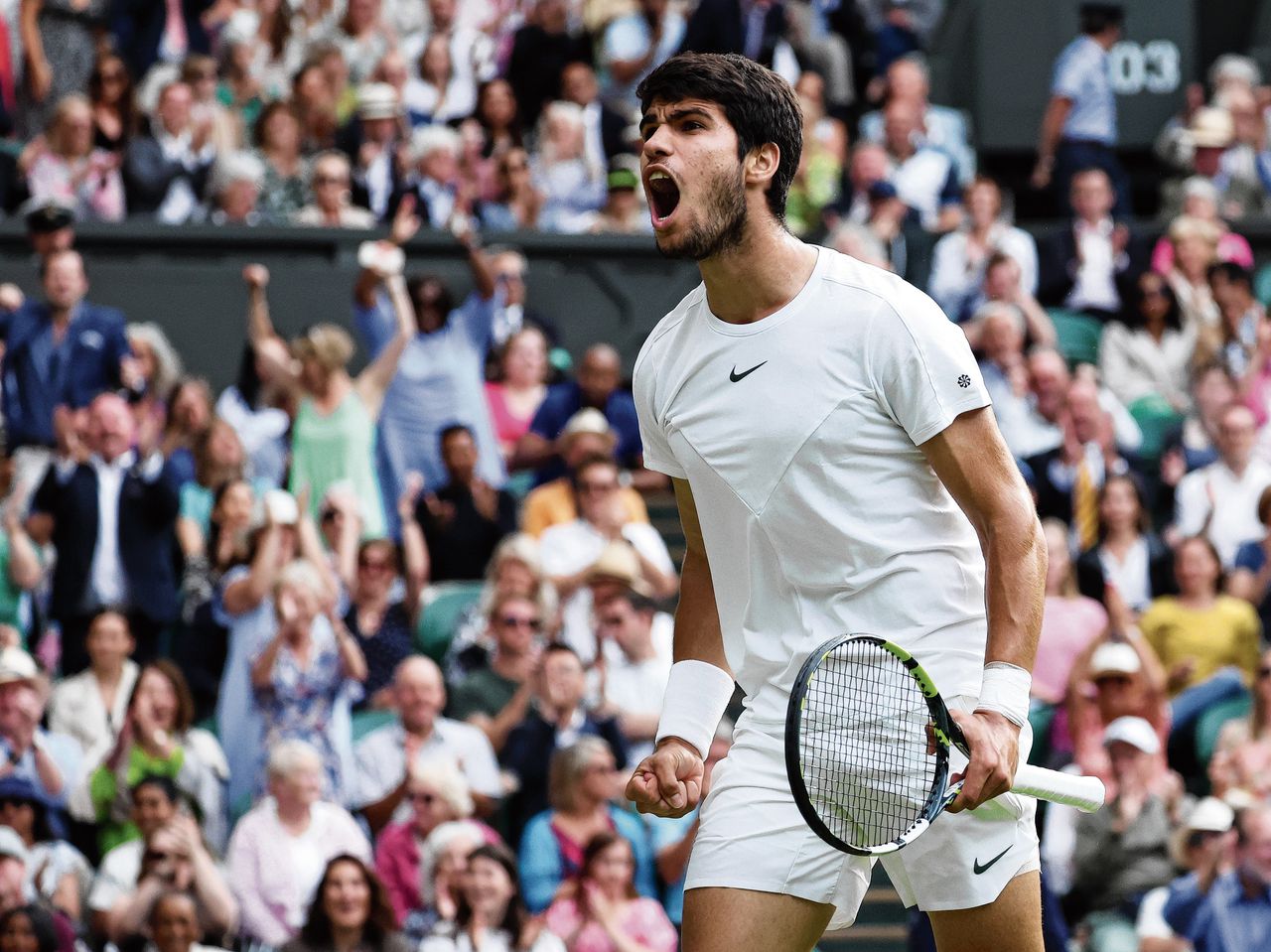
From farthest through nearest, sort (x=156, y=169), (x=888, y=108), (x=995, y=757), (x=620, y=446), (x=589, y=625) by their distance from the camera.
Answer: (x=888, y=108)
(x=156, y=169)
(x=620, y=446)
(x=589, y=625)
(x=995, y=757)

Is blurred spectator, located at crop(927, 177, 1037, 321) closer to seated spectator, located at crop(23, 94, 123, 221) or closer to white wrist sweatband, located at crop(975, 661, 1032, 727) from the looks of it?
seated spectator, located at crop(23, 94, 123, 221)

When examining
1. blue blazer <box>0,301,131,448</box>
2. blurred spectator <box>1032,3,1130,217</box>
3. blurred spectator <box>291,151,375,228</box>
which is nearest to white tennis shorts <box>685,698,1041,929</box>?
blue blazer <box>0,301,131,448</box>

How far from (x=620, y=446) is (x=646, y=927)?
3.41m

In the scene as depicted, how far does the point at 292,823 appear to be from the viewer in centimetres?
806

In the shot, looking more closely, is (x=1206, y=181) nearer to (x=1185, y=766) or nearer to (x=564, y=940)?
(x=1185, y=766)

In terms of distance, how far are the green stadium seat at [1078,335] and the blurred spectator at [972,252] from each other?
0.83 feet

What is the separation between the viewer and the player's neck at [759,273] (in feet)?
13.6

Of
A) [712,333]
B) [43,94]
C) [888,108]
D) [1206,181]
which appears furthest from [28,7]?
[712,333]

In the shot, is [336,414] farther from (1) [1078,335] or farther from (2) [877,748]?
(2) [877,748]

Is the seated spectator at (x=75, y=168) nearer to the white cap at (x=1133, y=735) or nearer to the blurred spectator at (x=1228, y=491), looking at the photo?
the blurred spectator at (x=1228, y=491)

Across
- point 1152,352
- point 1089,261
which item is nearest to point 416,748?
point 1152,352

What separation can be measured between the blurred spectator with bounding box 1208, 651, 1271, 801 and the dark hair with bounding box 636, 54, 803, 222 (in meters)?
4.83

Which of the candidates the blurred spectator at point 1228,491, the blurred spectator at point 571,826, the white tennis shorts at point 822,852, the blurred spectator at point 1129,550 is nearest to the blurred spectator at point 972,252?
the blurred spectator at point 1228,491

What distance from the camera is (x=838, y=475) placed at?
13.5ft
